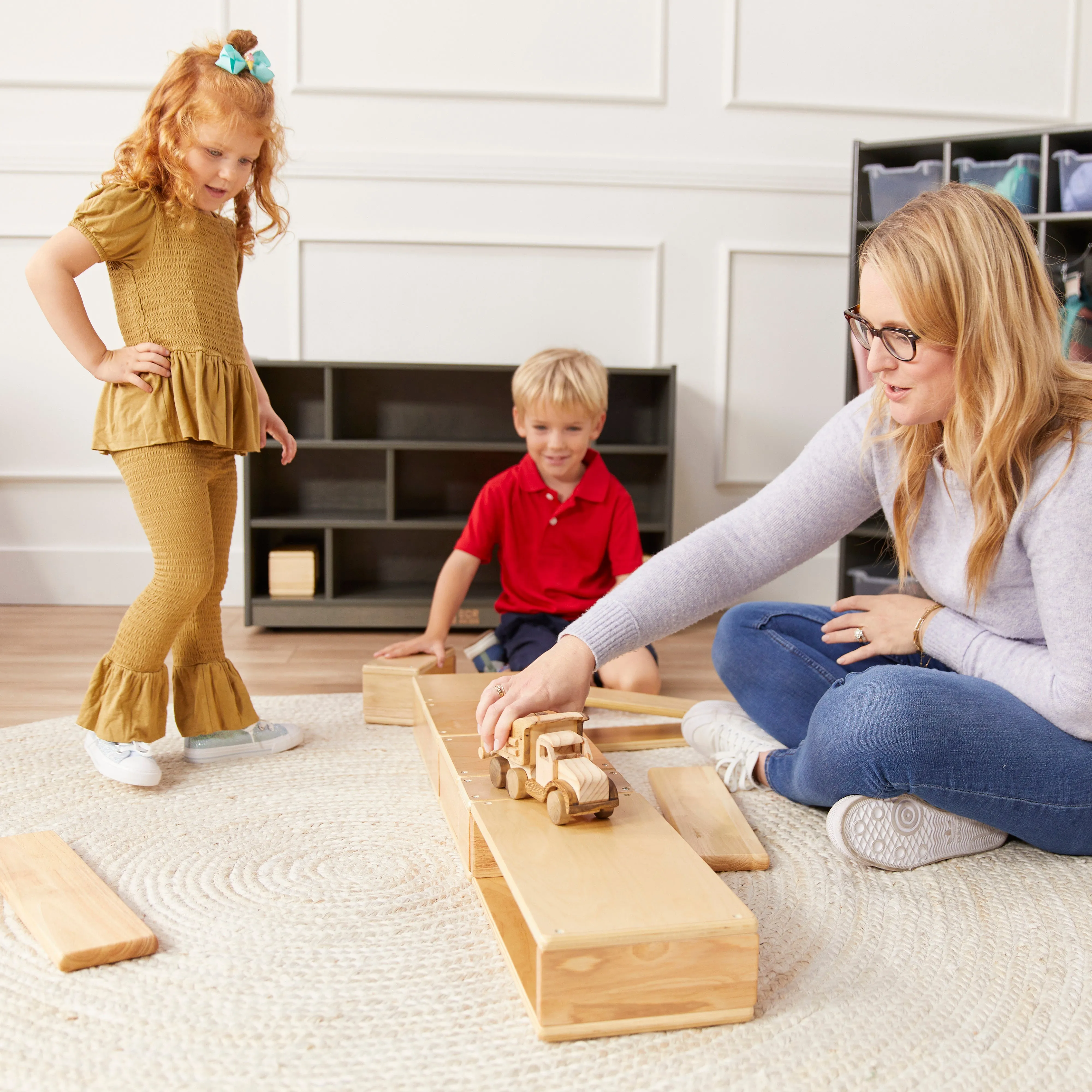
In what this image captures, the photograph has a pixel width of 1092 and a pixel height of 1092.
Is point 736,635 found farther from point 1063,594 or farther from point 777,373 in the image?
point 777,373

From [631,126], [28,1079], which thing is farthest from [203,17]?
[28,1079]

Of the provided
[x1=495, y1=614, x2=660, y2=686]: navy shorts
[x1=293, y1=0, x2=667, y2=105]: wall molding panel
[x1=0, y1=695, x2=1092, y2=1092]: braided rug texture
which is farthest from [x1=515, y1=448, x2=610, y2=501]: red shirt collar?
[x1=293, y1=0, x2=667, y2=105]: wall molding panel

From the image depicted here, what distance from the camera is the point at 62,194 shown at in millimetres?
2684

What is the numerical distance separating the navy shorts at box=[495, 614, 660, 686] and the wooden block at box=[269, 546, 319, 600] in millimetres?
694

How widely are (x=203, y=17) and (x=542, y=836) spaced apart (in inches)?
102

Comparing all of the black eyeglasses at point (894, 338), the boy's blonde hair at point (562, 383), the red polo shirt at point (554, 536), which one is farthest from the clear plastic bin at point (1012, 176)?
the black eyeglasses at point (894, 338)

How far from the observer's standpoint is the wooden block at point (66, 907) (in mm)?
907

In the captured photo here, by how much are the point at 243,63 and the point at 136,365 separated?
44cm

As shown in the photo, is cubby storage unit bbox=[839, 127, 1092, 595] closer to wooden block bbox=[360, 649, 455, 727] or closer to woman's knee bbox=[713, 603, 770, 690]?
woman's knee bbox=[713, 603, 770, 690]

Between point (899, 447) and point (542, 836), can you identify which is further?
point (899, 447)

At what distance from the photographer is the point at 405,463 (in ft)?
9.22

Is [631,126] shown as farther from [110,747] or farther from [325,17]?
[110,747]

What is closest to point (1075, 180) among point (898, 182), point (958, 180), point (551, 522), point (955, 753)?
point (958, 180)

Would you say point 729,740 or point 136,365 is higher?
point 136,365
